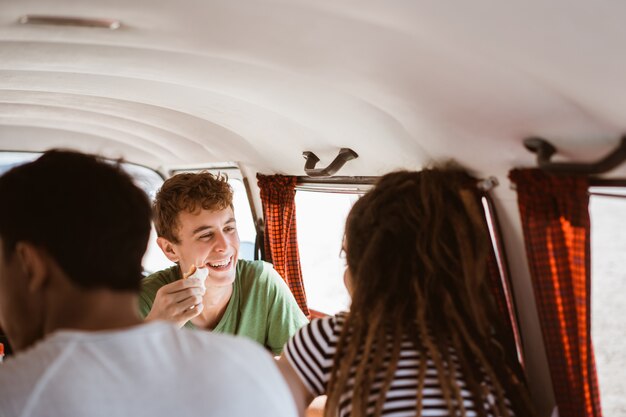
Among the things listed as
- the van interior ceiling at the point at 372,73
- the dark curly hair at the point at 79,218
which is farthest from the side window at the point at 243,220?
the dark curly hair at the point at 79,218

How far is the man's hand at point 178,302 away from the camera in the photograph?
9.67 ft

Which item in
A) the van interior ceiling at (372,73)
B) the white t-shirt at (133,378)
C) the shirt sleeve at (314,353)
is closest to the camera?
the white t-shirt at (133,378)

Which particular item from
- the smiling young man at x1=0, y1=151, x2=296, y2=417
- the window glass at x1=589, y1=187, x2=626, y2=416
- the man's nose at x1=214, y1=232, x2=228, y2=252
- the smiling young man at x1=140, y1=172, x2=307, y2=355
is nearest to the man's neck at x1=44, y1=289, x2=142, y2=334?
the smiling young man at x1=0, y1=151, x2=296, y2=417

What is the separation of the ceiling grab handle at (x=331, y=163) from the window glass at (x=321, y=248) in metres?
0.87

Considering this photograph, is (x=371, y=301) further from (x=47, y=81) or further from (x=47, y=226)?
(x=47, y=81)

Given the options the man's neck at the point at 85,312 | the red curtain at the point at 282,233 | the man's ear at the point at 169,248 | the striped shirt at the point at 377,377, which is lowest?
the striped shirt at the point at 377,377

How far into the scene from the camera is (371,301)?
6.95ft

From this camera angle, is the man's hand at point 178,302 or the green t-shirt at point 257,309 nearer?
the man's hand at point 178,302

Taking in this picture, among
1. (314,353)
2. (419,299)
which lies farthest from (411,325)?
(314,353)

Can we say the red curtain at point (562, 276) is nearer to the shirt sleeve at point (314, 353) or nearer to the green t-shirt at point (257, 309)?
the shirt sleeve at point (314, 353)

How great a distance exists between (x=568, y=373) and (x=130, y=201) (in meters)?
1.62

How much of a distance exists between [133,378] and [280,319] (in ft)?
7.39

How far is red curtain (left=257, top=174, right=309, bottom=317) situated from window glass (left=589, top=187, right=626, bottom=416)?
2437mm

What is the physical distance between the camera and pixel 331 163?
3.43 metres
